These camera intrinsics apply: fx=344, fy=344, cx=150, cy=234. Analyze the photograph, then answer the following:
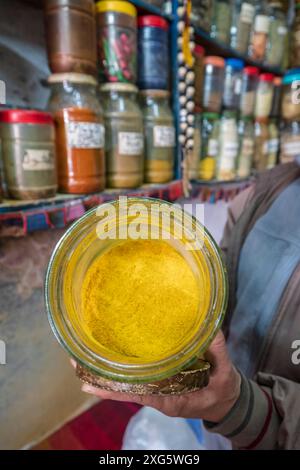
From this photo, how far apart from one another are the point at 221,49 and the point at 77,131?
2.73 feet

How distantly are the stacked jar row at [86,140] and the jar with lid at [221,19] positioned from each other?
0.45m

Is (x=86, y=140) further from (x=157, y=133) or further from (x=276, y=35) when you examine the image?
(x=276, y=35)

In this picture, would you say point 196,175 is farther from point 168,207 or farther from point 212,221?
point 168,207

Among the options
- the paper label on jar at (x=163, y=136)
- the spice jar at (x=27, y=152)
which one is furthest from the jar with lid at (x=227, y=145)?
the spice jar at (x=27, y=152)

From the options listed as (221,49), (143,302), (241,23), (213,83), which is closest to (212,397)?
(143,302)

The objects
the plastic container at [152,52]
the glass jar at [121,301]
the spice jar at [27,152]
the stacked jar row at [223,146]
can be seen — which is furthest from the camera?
the stacked jar row at [223,146]

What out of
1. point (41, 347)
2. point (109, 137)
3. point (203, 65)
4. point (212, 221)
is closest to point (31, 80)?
point (109, 137)

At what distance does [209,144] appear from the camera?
52.9 inches

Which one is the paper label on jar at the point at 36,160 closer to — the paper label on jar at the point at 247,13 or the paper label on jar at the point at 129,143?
the paper label on jar at the point at 129,143

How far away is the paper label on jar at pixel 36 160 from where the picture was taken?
2.35ft

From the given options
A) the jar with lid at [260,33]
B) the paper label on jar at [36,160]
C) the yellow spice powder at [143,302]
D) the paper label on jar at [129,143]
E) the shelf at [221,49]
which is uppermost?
the jar with lid at [260,33]

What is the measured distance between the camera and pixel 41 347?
1078 millimetres

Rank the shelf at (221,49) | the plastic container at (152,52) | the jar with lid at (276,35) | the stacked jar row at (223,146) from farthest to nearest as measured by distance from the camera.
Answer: the jar with lid at (276,35)
the stacked jar row at (223,146)
the shelf at (221,49)
the plastic container at (152,52)

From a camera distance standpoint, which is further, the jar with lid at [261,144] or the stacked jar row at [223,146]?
the jar with lid at [261,144]
